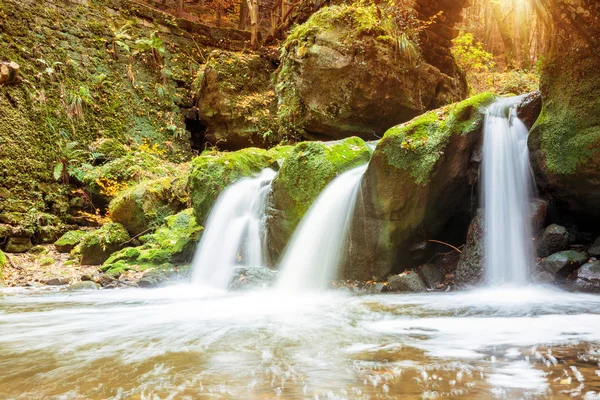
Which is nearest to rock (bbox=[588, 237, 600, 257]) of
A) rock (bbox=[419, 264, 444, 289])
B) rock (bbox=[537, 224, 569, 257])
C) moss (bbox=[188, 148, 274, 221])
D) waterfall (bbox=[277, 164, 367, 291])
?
rock (bbox=[537, 224, 569, 257])

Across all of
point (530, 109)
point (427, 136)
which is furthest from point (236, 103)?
point (530, 109)

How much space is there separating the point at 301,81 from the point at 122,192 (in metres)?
5.55

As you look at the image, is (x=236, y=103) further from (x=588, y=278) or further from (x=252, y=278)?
(x=588, y=278)

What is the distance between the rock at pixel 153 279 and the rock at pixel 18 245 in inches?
169

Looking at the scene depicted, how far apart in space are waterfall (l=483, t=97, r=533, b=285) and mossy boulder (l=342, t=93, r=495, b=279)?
0.76 ft

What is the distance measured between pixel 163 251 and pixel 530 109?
7421 mm

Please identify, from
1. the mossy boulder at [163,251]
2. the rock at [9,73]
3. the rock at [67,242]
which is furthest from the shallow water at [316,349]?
the rock at [9,73]

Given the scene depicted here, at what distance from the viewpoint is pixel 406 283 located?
5.69 m

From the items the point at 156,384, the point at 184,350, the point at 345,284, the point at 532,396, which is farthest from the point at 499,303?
the point at 156,384

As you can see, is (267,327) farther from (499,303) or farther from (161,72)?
(161,72)

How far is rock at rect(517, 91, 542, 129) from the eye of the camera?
5934 millimetres

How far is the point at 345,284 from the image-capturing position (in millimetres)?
6230

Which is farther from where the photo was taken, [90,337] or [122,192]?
[122,192]

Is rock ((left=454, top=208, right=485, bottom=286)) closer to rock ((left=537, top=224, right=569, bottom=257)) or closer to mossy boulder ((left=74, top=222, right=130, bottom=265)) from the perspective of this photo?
rock ((left=537, top=224, right=569, bottom=257))
